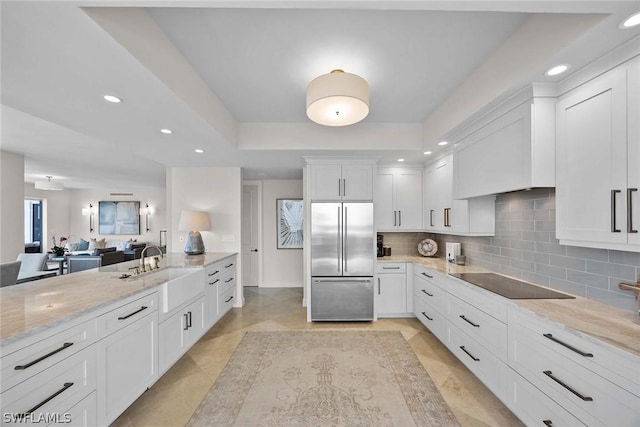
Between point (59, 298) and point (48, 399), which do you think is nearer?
point (48, 399)

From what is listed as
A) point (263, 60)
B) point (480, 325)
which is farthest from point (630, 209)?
point (263, 60)

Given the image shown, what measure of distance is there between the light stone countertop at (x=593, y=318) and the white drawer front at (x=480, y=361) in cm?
54

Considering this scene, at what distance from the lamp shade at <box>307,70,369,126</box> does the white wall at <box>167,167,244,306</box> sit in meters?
2.70

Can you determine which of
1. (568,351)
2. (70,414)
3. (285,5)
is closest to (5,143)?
(70,414)

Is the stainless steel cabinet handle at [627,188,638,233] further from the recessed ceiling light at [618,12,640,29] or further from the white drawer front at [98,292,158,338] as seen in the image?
the white drawer front at [98,292,158,338]

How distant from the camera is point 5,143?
155 inches

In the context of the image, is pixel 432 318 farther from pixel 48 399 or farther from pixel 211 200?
pixel 211 200

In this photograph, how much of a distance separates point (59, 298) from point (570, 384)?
3.01 meters

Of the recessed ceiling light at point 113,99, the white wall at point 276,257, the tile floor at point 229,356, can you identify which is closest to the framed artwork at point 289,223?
the white wall at point 276,257

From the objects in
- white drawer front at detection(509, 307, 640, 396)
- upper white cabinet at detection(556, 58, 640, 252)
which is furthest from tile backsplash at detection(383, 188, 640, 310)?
white drawer front at detection(509, 307, 640, 396)

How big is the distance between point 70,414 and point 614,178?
3.23 metres

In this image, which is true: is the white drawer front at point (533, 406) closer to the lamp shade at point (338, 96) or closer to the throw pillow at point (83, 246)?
the lamp shade at point (338, 96)

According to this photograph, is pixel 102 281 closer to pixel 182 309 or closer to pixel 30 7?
pixel 182 309

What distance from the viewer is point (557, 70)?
1674 mm
